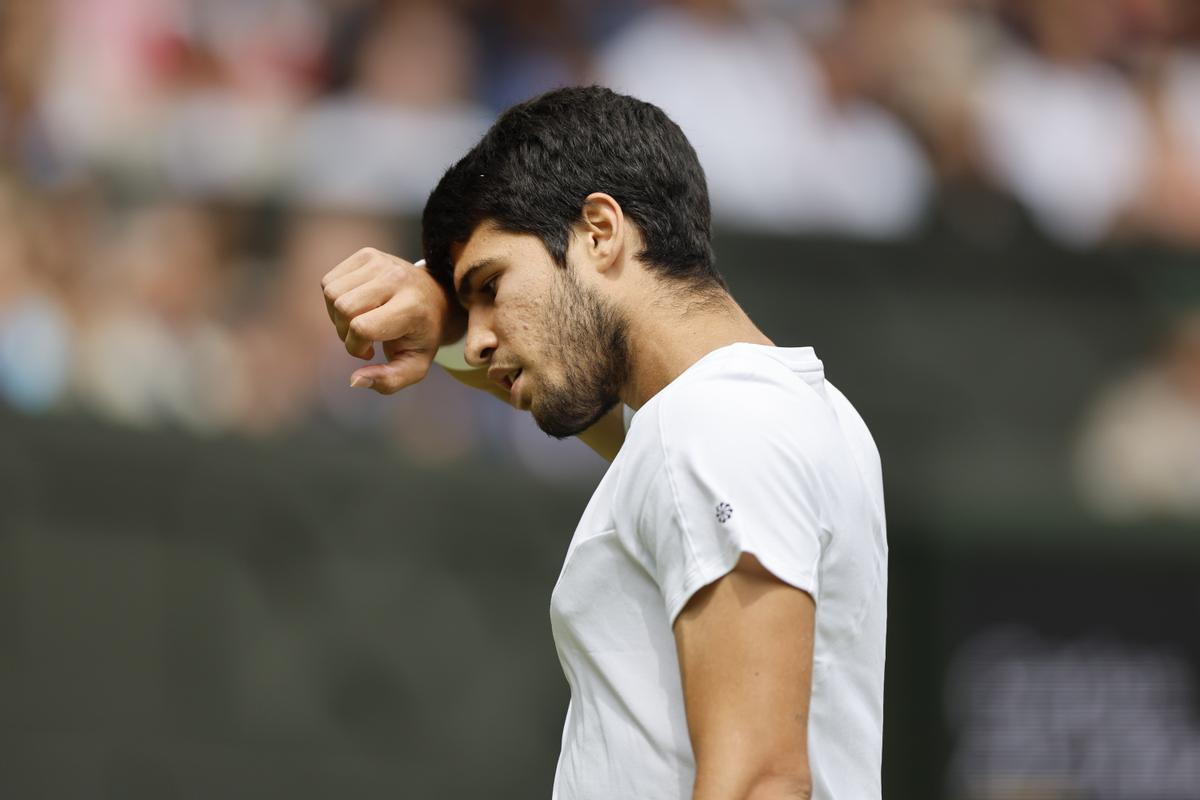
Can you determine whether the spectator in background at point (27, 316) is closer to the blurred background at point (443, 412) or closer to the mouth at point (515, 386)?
the blurred background at point (443, 412)

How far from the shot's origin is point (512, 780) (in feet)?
18.1

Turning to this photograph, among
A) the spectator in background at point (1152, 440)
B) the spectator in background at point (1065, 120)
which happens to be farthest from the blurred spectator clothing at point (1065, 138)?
the spectator in background at point (1152, 440)

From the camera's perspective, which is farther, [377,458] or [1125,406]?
[1125,406]

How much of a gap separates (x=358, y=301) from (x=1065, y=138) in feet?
19.8

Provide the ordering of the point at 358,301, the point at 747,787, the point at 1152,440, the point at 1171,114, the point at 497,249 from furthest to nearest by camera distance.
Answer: the point at 1171,114, the point at 1152,440, the point at 358,301, the point at 497,249, the point at 747,787

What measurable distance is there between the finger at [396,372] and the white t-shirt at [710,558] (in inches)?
25.0

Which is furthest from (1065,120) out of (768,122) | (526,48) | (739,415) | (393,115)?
(739,415)

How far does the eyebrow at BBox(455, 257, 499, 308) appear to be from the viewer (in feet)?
7.86

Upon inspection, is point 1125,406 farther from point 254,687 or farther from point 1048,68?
point 254,687

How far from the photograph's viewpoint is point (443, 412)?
6.15 m

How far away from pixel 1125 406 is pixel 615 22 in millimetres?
2922

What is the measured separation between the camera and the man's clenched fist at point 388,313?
2.50 meters

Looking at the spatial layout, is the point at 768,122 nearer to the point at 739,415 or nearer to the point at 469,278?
the point at 469,278

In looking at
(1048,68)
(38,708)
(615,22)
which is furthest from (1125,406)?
(38,708)
